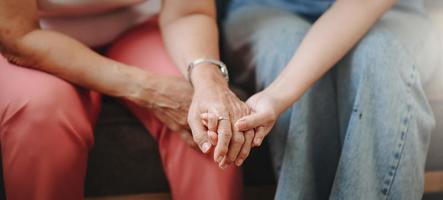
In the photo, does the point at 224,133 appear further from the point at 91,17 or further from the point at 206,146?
the point at 91,17

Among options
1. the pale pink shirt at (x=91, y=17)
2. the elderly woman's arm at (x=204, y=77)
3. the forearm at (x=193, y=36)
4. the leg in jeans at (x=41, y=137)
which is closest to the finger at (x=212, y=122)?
the elderly woman's arm at (x=204, y=77)

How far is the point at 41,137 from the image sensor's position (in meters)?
0.88

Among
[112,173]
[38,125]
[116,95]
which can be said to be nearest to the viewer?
[38,125]

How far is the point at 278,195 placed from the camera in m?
0.95

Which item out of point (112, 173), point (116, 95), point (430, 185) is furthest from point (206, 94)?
point (430, 185)

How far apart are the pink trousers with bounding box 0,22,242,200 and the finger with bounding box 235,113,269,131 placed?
108 mm

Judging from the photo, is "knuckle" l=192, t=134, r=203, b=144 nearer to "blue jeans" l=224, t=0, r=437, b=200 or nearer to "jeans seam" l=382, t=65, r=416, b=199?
"blue jeans" l=224, t=0, r=437, b=200

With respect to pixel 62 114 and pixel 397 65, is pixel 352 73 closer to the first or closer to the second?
pixel 397 65

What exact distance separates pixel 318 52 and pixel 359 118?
0.13 m

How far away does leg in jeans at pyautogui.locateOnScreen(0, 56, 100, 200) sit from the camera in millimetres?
877

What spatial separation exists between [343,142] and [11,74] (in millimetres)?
558

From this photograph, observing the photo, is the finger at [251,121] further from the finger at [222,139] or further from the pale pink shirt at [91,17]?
the pale pink shirt at [91,17]

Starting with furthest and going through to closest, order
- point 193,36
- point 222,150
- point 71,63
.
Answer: point 193,36 → point 71,63 → point 222,150

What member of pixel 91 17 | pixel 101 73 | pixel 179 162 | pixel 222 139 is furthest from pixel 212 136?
pixel 91 17
